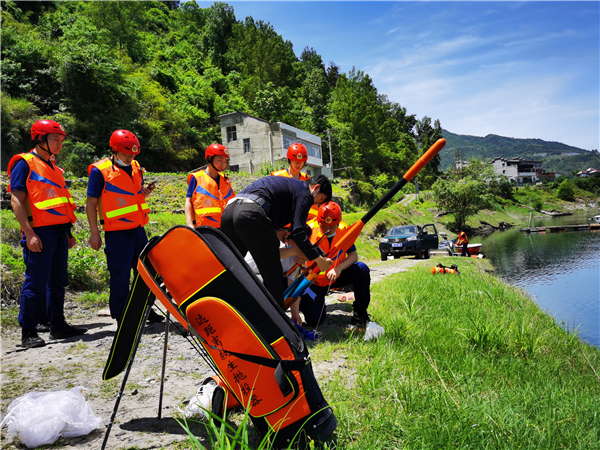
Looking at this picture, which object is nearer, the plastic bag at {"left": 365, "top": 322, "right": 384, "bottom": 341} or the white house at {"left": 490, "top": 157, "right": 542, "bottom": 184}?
the plastic bag at {"left": 365, "top": 322, "right": 384, "bottom": 341}

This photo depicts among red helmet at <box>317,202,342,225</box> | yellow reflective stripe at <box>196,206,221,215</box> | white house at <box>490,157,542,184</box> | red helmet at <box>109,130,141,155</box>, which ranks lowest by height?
red helmet at <box>317,202,342,225</box>

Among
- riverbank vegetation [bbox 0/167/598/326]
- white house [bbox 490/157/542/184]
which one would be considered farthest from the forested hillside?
white house [bbox 490/157/542/184]

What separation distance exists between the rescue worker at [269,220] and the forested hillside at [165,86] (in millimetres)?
21854

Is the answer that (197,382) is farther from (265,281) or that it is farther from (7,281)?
(7,281)

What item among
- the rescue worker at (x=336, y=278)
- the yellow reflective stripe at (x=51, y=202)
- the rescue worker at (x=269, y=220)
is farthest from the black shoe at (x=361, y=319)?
the yellow reflective stripe at (x=51, y=202)

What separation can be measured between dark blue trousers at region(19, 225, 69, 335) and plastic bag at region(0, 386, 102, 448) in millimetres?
2186

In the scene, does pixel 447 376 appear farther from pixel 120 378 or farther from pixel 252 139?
pixel 252 139

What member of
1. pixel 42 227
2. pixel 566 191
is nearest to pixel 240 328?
pixel 42 227

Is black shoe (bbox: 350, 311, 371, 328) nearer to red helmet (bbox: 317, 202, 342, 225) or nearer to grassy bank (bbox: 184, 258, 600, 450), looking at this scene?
grassy bank (bbox: 184, 258, 600, 450)

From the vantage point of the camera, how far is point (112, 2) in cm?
4544

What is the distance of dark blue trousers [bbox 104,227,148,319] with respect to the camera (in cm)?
380

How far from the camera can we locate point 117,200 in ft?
13.1

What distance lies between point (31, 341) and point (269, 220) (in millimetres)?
3098

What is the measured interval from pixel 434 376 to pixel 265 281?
4.98ft
